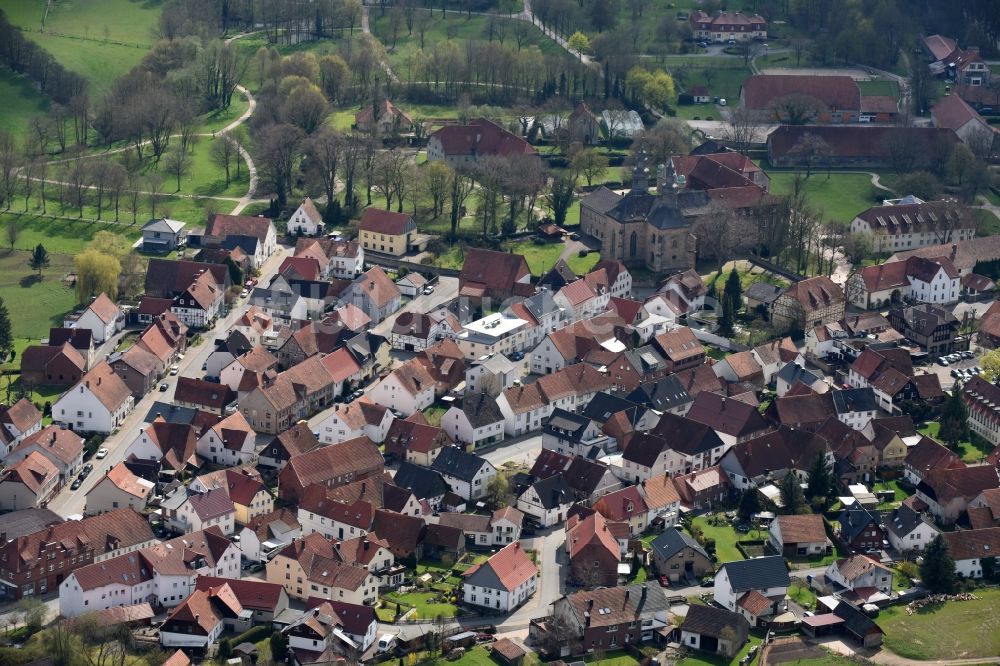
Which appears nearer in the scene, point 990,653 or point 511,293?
point 990,653

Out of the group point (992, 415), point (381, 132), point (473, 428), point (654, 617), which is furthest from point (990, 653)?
point (381, 132)

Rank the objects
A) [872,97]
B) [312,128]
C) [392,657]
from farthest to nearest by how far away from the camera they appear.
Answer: [872,97], [312,128], [392,657]

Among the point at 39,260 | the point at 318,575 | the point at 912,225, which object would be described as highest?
the point at 912,225

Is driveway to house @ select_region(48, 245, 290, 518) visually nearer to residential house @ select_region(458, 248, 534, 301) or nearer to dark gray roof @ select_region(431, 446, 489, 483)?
residential house @ select_region(458, 248, 534, 301)

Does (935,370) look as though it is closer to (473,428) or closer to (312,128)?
(473,428)

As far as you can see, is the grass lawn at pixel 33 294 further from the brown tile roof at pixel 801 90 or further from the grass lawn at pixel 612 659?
the brown tile roof at pixel 801 90

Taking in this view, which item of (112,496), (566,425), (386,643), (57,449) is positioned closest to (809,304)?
(566,425)

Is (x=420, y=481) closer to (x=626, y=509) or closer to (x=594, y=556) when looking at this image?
(x=626, y=509)
